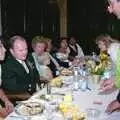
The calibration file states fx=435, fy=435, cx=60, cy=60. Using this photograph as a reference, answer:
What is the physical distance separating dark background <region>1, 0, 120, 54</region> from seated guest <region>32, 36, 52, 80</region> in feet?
3.76

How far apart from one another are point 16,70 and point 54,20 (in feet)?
24.0

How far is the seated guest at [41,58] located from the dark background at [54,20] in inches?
45.1

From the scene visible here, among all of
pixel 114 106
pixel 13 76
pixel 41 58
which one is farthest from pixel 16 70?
pixel 41 58

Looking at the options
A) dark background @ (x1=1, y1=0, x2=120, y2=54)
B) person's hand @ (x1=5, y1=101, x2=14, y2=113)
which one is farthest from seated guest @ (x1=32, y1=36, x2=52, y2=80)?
person's hand @ (x1=5, y1=101, x2=14, y2=113)

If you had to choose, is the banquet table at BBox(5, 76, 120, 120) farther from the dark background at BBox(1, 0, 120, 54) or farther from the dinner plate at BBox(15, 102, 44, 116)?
the dark background at BBox(1, 0, 120, 54)

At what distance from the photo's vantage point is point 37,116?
9.77 ft

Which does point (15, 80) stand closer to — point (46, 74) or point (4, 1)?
point (46, 74)

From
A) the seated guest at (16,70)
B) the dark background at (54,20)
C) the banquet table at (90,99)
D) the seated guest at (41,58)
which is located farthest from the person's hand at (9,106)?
the dark background at (54,20)

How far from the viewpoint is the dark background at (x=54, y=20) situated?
26.0ft

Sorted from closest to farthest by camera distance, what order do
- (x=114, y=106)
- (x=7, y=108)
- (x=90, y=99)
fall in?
(x=114, y=106) < (x=90, y=99) < (x=7, y=108)

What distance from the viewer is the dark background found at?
7.92 meters

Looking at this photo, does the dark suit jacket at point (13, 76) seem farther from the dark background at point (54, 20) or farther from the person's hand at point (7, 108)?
the dark background at point (54, 20)

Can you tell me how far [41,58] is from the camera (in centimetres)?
611

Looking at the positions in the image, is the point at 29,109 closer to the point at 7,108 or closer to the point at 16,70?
the point at 7,108
